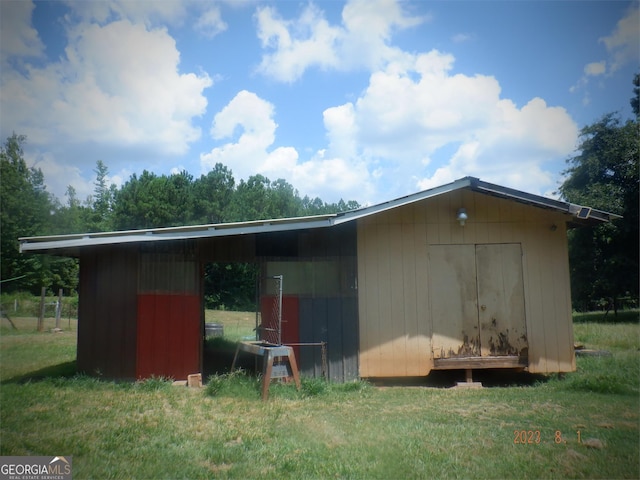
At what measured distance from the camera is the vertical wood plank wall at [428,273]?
820cm

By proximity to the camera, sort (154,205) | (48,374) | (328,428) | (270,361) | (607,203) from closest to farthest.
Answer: (328,428), (270,361), (48,374), (607,203), (154,205)

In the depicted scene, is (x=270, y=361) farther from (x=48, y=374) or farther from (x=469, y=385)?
(x=48, y=374)

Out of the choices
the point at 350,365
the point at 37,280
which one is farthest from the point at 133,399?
the point at 37,280

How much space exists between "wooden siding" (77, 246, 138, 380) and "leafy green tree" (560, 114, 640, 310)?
62.7ft

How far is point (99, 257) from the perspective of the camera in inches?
324

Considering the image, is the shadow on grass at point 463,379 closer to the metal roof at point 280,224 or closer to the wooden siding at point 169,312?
the metal roof at point 280,224

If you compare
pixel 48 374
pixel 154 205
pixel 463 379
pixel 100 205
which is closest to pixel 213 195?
pixel 154 205

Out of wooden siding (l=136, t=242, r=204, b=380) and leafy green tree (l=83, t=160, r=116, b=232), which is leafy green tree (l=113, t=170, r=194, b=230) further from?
wooden siding (l=136, t=242, r=204, b=380)

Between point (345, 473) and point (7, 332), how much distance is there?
15.2 meters

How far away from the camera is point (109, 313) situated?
26.3 feet

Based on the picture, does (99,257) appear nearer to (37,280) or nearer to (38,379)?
(38,379)
